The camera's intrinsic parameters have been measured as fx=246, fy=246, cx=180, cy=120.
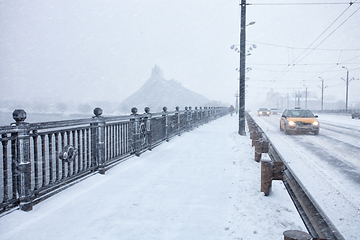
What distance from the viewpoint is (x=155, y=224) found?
3.25 m

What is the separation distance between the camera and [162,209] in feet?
12.2

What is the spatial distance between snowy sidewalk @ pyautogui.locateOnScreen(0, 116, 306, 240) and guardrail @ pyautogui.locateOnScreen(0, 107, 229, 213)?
0.69ft

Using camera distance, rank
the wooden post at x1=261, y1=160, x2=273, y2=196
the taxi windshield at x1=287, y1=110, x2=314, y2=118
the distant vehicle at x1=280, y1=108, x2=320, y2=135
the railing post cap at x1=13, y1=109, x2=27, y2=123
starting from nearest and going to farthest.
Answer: the railing post cap at x1=13, y1=109, x2=27, y2=123 < the wooden post at x1=261, y1=160, x2=273, y2=196 < the distant vehicle at x1=280, y1=108, x2=320, y2=135 < the taxi windshield at x1=287, y1=110, x2=314, y2=118

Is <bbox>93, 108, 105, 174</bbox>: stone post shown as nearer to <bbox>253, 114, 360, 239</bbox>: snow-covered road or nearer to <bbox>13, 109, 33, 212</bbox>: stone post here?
<bbox>13, 109, 33, 212</bbox>: stone post

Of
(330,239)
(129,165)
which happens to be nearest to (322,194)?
(330,239)

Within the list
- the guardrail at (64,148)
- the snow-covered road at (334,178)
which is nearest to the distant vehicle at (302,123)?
the snow-covered road at (334,178)

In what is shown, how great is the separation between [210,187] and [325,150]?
6.01m

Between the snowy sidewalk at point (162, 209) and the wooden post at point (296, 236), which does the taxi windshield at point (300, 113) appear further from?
the wooden post at point (296, 236)

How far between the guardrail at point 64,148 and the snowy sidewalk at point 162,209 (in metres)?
0.21

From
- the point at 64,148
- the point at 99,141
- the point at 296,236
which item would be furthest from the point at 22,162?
the point at 296,236

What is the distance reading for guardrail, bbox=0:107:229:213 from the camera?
3.57 metres

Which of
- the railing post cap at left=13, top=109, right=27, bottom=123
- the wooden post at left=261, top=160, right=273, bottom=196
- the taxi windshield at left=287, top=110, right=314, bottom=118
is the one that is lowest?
the wooden post at left=261, top=160, right=273, bottom=196

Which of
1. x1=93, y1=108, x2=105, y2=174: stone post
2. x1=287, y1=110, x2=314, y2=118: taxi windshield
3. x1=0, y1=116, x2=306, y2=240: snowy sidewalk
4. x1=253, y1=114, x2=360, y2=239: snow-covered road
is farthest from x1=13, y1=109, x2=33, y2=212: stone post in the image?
x1=287, y1=110, x2=314, y2=118: taxi windshield

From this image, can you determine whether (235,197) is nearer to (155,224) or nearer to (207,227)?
(207,227)
